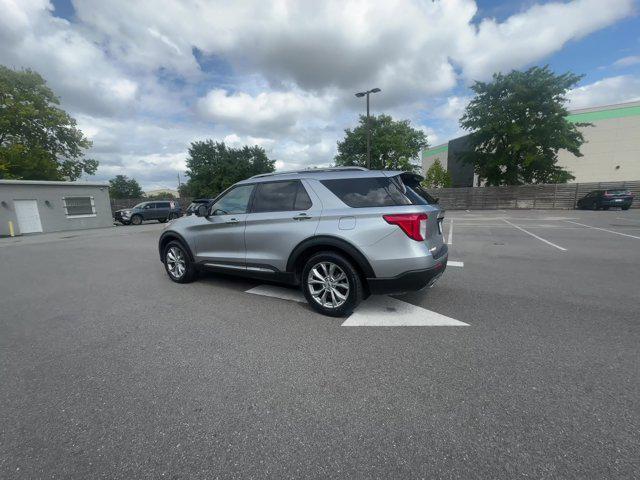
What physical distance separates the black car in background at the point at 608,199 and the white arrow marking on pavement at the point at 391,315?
25.1 m

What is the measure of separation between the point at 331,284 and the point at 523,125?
31.0 m

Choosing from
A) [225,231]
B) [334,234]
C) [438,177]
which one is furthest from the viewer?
[438,177]

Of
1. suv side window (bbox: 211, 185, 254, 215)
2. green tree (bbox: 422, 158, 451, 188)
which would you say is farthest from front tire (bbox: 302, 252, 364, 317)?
green tree (bbox: 422, 158, 451, 188)

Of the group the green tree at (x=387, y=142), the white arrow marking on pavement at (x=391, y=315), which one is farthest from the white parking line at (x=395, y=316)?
the green tree at (x=387, y=142)

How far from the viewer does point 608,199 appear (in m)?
20.1

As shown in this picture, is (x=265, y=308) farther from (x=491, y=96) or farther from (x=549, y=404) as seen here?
(x=491, y=96)

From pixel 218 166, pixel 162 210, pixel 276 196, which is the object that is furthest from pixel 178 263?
pixel 218 166

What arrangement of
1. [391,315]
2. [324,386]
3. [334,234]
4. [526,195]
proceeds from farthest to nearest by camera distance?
[526,195], [391,315], [334,234], [324,386]

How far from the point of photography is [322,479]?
60.4 inches

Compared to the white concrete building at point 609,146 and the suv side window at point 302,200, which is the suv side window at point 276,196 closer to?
the suv side window at point 302,200

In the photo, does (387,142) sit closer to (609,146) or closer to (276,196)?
(609,146)

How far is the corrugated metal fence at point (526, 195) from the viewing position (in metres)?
23.5

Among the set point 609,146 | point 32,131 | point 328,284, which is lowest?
point 328,284

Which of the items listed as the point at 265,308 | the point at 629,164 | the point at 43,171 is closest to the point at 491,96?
the point at 629,164
